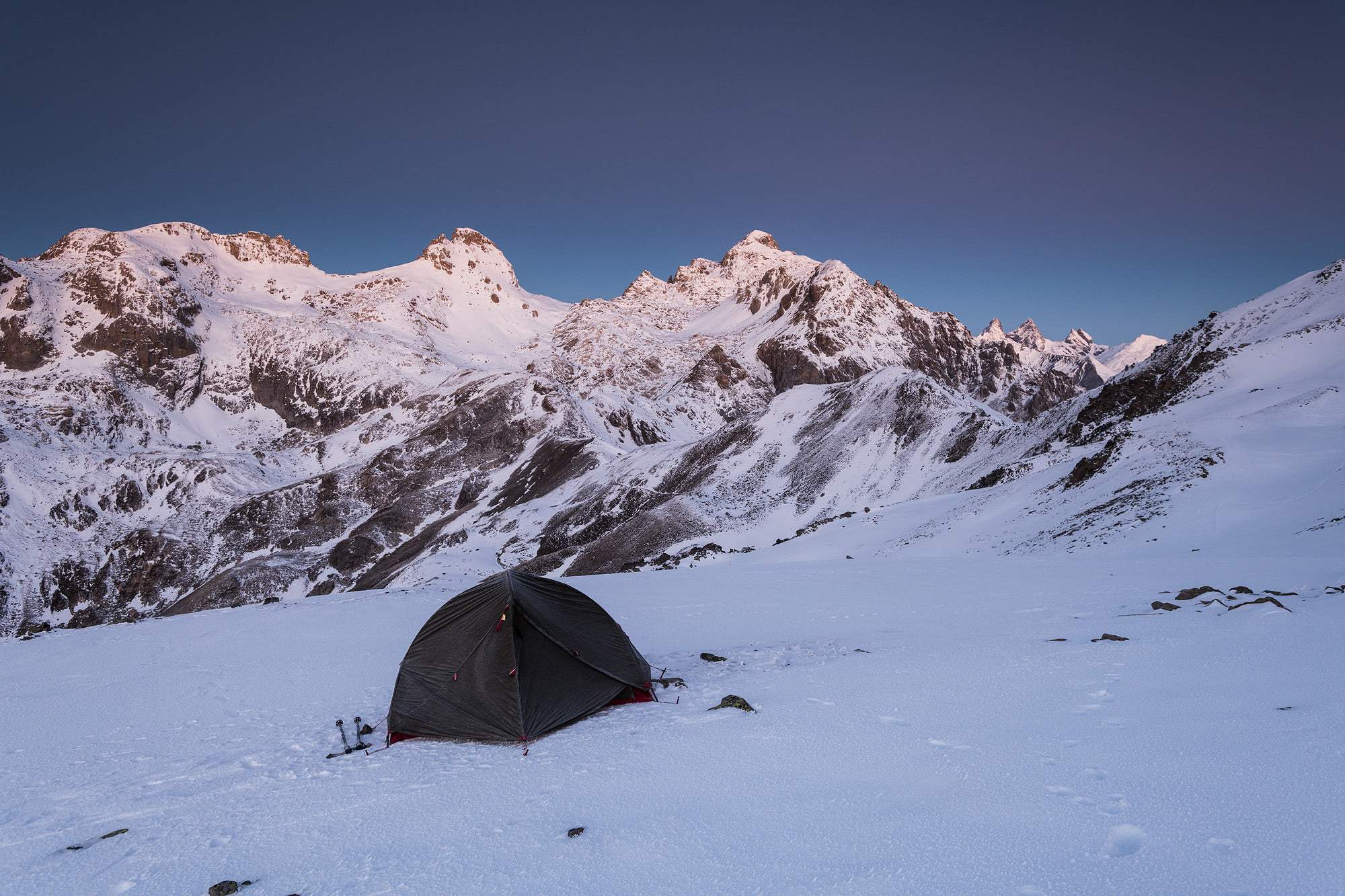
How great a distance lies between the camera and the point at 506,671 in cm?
1008

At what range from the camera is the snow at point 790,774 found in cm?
495

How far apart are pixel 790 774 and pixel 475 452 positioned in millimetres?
113970

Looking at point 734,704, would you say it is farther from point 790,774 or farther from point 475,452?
point 475,452

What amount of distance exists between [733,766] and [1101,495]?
2792cm

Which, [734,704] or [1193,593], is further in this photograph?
[1193,593]

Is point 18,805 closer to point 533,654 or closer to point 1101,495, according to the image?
point 533,654

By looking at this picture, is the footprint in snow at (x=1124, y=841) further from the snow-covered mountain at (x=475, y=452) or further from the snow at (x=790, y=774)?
the snow-covered mountain at (x=475, y=452)

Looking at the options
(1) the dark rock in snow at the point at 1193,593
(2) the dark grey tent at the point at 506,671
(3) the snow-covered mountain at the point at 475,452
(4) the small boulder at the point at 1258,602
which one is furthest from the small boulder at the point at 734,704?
(3) the snow-covered mountain at the point at 475,452

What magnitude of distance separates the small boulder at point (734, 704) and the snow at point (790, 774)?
38 cm

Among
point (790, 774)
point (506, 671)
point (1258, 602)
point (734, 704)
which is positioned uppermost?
point (506, 671)

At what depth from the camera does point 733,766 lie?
7.44 metres

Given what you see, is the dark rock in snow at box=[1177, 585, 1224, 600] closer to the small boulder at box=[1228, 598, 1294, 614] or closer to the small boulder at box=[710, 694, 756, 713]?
the small boulder at box=[1228, 598, 1294, 614]

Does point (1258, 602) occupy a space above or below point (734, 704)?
below

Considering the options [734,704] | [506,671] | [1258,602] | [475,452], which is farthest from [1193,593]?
[475,452]
